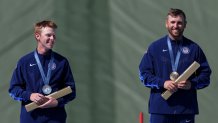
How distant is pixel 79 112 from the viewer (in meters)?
9.41

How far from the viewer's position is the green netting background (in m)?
9.38

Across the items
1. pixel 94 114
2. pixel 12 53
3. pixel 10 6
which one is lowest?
pixel 94 114

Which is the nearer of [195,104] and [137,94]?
[195,104]

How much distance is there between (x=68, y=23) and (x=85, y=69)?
60cm

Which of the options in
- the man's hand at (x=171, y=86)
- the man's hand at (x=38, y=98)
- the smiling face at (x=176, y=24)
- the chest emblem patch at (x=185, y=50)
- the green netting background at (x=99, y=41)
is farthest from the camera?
the green netting background at (x=99, y=41)

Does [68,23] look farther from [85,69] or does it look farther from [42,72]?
[42,72]

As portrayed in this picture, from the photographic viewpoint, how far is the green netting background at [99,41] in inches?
369

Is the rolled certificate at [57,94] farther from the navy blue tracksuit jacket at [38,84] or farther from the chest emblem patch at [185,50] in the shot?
the chest emblem patch at [185,50]

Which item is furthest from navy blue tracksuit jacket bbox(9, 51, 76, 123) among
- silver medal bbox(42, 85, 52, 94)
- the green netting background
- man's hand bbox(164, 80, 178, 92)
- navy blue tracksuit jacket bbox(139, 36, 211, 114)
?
the green netting background

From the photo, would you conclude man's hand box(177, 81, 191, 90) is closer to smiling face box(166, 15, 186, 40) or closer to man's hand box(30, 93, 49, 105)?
smiling face box(166, 15, 186, 40)

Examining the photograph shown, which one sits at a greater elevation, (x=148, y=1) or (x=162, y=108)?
(x=148, y=1)

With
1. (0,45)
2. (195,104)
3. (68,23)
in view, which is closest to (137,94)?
(68,23)

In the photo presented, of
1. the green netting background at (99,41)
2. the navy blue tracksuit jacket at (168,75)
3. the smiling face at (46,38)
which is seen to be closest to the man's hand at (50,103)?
the smiling face at (46,38)

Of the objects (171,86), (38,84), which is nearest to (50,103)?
(38,84)
